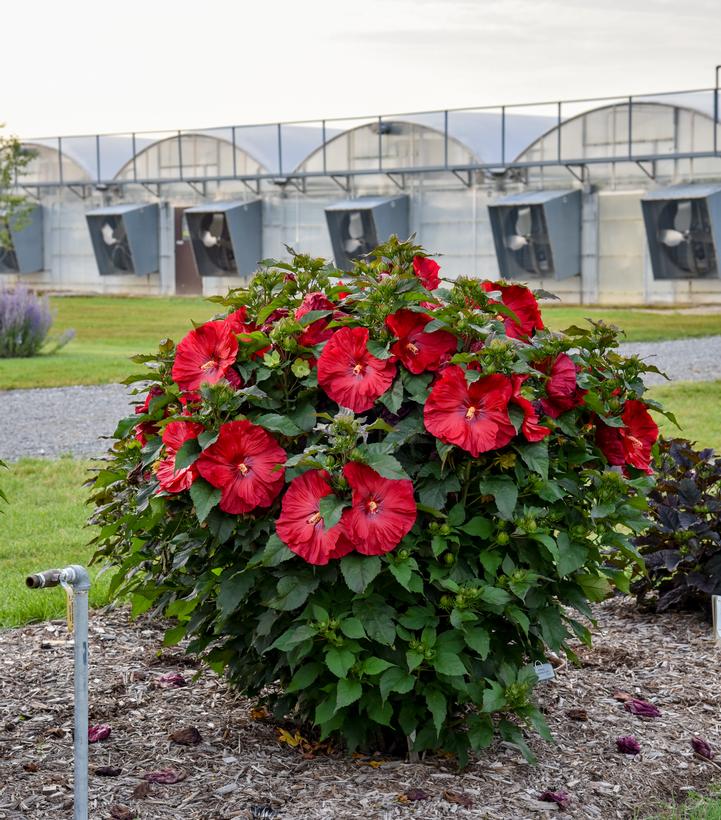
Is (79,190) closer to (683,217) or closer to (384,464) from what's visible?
(683,217)

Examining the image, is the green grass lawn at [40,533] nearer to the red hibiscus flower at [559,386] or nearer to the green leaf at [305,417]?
the green leaf at [305,417]

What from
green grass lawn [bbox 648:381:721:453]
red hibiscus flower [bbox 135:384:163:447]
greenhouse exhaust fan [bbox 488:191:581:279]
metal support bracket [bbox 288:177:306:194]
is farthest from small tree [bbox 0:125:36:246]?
red hibiscus flower [bbox 135:384:163:447]

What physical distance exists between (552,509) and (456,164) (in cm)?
2297

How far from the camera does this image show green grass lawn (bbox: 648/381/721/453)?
28.1 ft

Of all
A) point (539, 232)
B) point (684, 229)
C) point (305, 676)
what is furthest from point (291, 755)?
point (539, 232)

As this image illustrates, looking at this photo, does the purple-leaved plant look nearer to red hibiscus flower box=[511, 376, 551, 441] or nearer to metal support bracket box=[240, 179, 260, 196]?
metal support bracket box=[240, 179, 260, 196]

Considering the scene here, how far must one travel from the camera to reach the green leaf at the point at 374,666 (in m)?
2.60

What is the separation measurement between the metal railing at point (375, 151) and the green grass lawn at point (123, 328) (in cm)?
297

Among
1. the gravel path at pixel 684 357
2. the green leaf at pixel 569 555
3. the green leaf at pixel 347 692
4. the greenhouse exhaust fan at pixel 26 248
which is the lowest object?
the gravel path at pixel 684 357

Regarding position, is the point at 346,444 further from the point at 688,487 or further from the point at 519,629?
the point at 688,487

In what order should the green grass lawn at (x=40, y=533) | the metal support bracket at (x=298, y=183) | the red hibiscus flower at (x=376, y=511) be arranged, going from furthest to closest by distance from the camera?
the metal support bracket at (x=298, y=183)
the green grass lawn at (x=40, y=533)
the red hibiscus flower at (x=376, y=511)

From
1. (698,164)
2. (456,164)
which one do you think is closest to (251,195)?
(456,164)

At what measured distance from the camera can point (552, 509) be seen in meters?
2.76

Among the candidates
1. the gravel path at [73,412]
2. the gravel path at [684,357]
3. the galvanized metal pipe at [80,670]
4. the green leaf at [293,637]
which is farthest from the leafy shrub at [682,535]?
the gravel path at [684,357]
